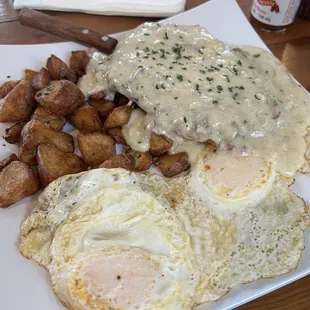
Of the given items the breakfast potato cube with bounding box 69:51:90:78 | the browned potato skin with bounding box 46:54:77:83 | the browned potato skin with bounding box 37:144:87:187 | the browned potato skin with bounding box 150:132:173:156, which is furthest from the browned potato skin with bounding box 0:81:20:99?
the browned potato skin with bounding box 150:132:173:156

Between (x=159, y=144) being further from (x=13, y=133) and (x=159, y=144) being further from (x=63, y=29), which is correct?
(x=63, y=29)

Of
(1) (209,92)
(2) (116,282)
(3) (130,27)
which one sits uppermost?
(1) (209,92)

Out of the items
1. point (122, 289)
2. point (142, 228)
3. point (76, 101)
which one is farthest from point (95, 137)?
point (122, 289)

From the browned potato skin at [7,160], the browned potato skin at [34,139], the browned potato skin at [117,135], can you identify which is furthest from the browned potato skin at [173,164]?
the browned potato skin at [7,160]

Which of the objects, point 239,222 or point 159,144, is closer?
point 239,222

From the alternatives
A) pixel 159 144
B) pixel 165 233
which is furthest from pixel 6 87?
pixel 165 233

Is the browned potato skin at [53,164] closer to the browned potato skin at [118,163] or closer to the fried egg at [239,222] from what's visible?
the browned potato skin at [118,163]

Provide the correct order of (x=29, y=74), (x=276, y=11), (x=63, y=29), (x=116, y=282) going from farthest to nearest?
(x=276, y=11) → (x=63, y=29) → (x=29, y=74) → (x=116, y=282)
